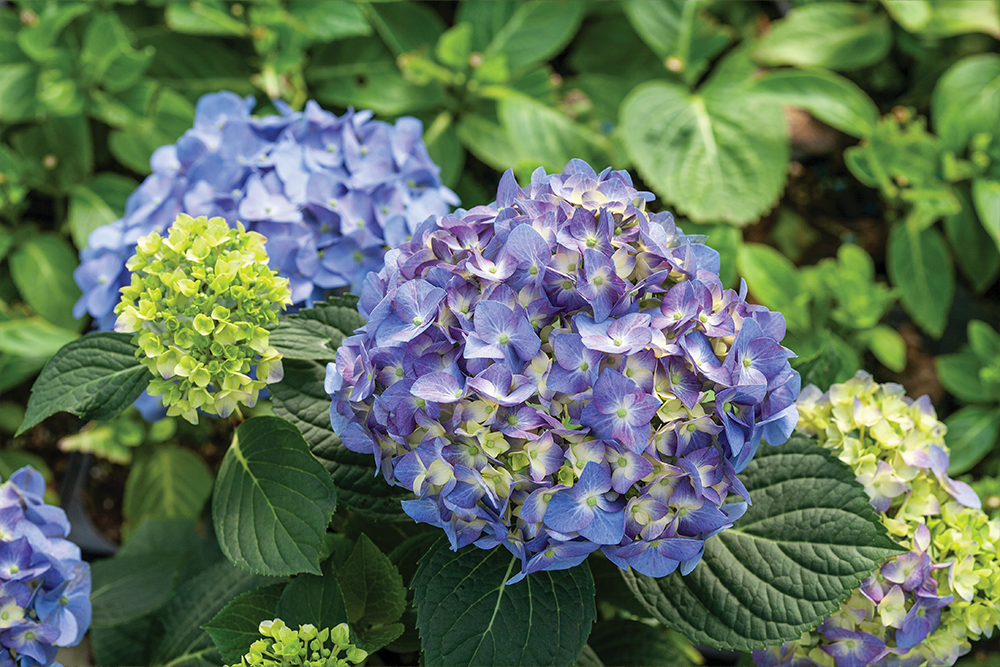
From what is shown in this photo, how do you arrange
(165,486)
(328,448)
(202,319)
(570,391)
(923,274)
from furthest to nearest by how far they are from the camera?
(923,274) < (165,486) < (328,448) < (202,319) < (570,391)

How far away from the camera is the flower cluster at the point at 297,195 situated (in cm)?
104

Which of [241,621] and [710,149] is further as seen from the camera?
[710,149]

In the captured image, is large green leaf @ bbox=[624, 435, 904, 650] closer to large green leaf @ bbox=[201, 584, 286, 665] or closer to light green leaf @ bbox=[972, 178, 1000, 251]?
large green leaf @ bbox=[201, 584, 286, 665]

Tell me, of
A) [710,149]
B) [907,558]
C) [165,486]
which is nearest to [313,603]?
[907,558]

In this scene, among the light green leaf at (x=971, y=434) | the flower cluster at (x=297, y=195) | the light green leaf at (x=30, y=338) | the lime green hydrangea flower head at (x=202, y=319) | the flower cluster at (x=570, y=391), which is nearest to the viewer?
the flower cluster at (x=570, y=391)

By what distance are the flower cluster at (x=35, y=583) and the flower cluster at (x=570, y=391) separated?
41 centimetres

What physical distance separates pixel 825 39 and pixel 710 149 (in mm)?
504

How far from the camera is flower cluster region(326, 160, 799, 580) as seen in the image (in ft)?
2.27

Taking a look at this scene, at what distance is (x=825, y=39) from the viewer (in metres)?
1.79

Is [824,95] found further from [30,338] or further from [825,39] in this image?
[30,338]

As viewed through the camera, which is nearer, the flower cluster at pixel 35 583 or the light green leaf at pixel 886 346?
the flower cluster at pixel 35 583

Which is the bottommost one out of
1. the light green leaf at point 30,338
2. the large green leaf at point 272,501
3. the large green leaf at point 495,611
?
the light green leaf at point 30,338

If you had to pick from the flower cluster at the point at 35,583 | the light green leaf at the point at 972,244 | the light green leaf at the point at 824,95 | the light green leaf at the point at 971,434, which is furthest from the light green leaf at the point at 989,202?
the flower cluster at the point at 35,583

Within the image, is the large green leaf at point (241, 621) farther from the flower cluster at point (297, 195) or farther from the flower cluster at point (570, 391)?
the flower cluster at point (297, 195)
